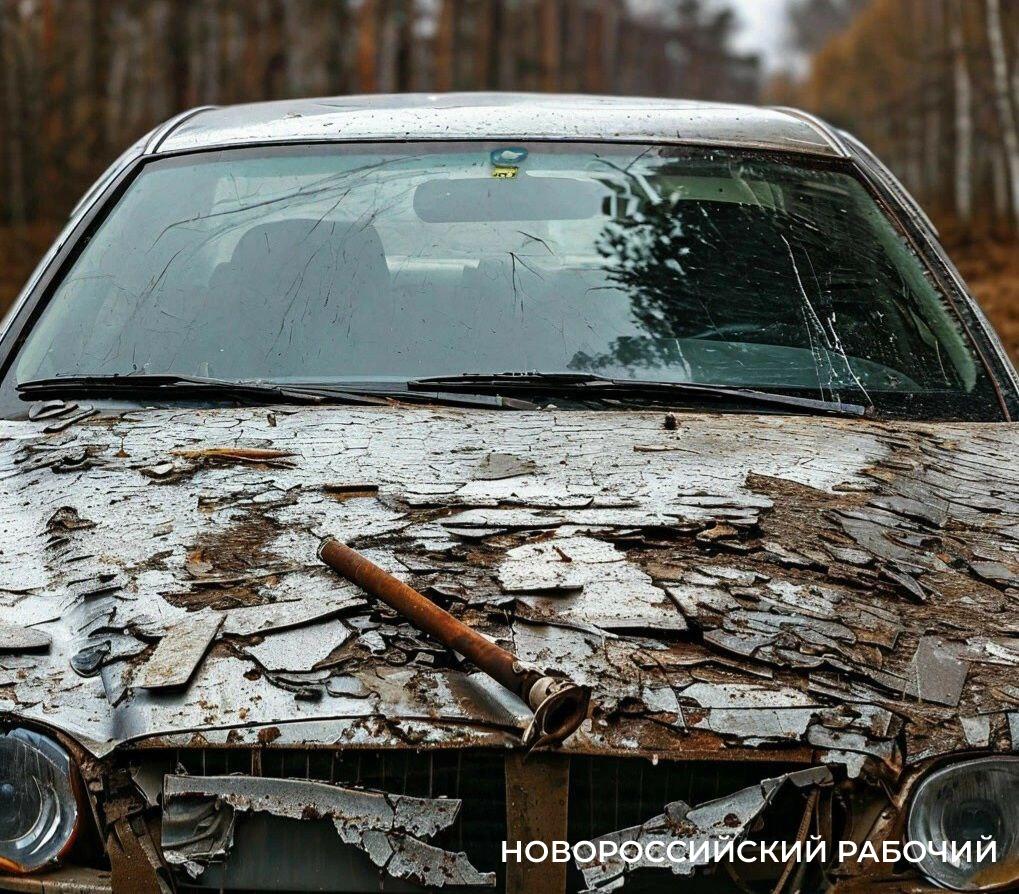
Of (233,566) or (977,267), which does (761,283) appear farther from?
(977,267)

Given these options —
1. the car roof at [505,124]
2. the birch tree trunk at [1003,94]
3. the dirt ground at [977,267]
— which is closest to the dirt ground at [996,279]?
the dirt ground at [977,267]

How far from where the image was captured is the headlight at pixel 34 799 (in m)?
1.73

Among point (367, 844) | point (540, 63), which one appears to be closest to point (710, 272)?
point (367, 844)

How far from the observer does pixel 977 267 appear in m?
18.5

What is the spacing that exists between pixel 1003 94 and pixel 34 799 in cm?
2879

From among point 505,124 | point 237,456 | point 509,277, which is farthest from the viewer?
point 505,124

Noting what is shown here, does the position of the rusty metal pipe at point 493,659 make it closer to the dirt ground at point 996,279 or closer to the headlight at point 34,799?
the headlight at point 34,799

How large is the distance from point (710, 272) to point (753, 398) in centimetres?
39

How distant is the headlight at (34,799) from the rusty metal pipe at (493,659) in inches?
18.4

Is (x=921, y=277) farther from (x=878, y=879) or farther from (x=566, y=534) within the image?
(x=878, y=879)

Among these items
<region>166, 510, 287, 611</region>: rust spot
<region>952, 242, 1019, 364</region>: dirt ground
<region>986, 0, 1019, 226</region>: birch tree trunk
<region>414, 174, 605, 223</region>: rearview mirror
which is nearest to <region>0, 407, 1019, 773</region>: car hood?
<region>166, 510, 287, 611</region>: rust spot

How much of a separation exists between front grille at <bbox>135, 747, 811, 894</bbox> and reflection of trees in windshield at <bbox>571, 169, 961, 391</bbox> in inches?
46.3

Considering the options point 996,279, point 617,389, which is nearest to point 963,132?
point 996,279

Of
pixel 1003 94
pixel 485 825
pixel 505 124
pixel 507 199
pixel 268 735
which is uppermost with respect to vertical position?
pixel 1003 94
